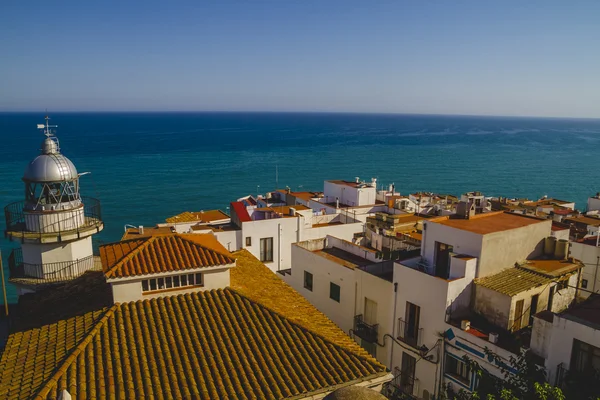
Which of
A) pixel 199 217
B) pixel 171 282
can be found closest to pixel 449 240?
pixel 171 282

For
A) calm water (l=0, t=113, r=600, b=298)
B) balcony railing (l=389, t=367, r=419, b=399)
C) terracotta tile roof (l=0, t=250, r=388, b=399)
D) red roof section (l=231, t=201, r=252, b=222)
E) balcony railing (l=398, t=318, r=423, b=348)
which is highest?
terracotta tile roof (l=0, t=250, r=388, b=399)

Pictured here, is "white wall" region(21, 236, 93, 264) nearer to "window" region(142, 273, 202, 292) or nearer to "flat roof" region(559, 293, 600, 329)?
"window" region(142, 273, 202, 292)

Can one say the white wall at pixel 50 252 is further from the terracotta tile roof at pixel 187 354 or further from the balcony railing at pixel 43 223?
the terracotta tile roof at pixel 187 354

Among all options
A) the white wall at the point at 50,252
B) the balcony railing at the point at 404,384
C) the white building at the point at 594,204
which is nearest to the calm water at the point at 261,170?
the white wall at the point at 50,252

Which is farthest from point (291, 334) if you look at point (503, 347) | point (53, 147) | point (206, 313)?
point (53, 147)

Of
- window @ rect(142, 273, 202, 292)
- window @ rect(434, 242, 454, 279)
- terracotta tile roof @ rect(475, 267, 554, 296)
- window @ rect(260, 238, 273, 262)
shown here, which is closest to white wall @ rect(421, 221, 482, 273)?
window @ rect(434, 242, 454, 279)

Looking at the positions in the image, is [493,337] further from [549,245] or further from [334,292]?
[334,292]

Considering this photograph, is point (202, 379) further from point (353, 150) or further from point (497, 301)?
point (353, 150)
